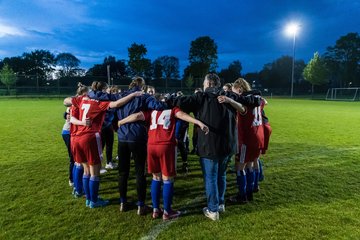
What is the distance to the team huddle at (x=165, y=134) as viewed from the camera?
13.9ft

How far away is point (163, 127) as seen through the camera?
4.31 metres

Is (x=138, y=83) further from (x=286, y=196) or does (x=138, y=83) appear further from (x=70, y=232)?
(x=286, y=196)

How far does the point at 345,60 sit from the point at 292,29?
4484 centimetres

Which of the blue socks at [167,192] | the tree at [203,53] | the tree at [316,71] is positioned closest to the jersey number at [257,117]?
the blue socks at [167,192]

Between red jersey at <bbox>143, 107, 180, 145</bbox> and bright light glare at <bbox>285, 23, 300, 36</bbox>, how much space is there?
172 ft

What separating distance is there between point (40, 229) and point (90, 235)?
2.71ft

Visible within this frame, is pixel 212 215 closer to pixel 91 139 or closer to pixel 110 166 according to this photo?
pixel 91 139

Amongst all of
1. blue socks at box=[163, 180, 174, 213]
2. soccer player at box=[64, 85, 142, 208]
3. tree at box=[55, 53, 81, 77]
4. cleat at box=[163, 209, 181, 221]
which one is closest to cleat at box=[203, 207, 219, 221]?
cleat at box=[163, 209, 181, 221]

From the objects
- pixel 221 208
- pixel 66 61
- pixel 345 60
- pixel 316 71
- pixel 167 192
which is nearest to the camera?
pixel 167 192

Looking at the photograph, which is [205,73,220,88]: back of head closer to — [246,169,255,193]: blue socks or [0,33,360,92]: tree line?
[246,169,255,193]: blue socks

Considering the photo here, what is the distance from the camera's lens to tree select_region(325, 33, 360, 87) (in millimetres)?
80938

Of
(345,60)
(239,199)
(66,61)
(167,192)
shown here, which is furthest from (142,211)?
(66,61)

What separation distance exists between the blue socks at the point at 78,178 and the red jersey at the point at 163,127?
71.0 inches

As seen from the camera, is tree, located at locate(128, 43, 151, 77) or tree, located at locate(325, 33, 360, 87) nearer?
tree, located at locate(128, 43, 151, 77)
